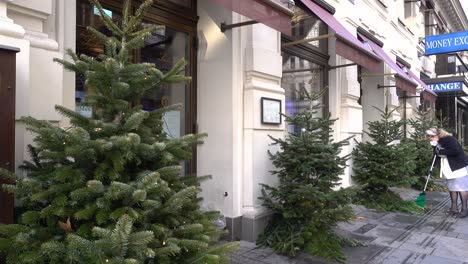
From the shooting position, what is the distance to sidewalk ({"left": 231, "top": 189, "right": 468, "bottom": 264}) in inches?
190

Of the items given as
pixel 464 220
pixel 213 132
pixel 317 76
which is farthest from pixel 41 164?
pixel 464 220

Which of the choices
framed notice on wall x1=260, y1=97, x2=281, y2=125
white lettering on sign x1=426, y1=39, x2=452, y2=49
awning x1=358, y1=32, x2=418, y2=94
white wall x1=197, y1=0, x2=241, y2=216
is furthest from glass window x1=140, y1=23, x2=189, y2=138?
white lettering on sign x1=426, y1=39, x2=452, y2=49

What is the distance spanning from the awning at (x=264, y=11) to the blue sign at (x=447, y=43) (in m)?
12.7

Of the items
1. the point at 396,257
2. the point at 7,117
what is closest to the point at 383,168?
→ the point at 396,257

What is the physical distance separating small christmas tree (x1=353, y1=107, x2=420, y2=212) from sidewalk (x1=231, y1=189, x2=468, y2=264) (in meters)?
0.33

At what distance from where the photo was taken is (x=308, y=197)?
4.85 meters

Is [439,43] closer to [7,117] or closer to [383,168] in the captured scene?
[383,168]

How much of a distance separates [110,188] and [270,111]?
12.6 feet

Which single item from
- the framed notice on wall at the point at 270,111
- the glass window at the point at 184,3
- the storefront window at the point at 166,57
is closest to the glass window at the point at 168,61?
the storefront window at the point at 166,57

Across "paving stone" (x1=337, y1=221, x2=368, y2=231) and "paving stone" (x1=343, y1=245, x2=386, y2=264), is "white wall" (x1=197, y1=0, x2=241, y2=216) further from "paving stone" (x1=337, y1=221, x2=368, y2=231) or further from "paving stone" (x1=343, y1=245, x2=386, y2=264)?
"paving stone" (x1=337, y1=221, x2=368, y2=231)

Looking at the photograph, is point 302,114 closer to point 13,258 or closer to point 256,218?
point 256,218

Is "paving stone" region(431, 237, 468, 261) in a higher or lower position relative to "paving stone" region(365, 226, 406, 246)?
lower

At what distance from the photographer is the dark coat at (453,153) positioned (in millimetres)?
7726

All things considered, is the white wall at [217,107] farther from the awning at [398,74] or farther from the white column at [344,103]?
the awning at [398,74]
